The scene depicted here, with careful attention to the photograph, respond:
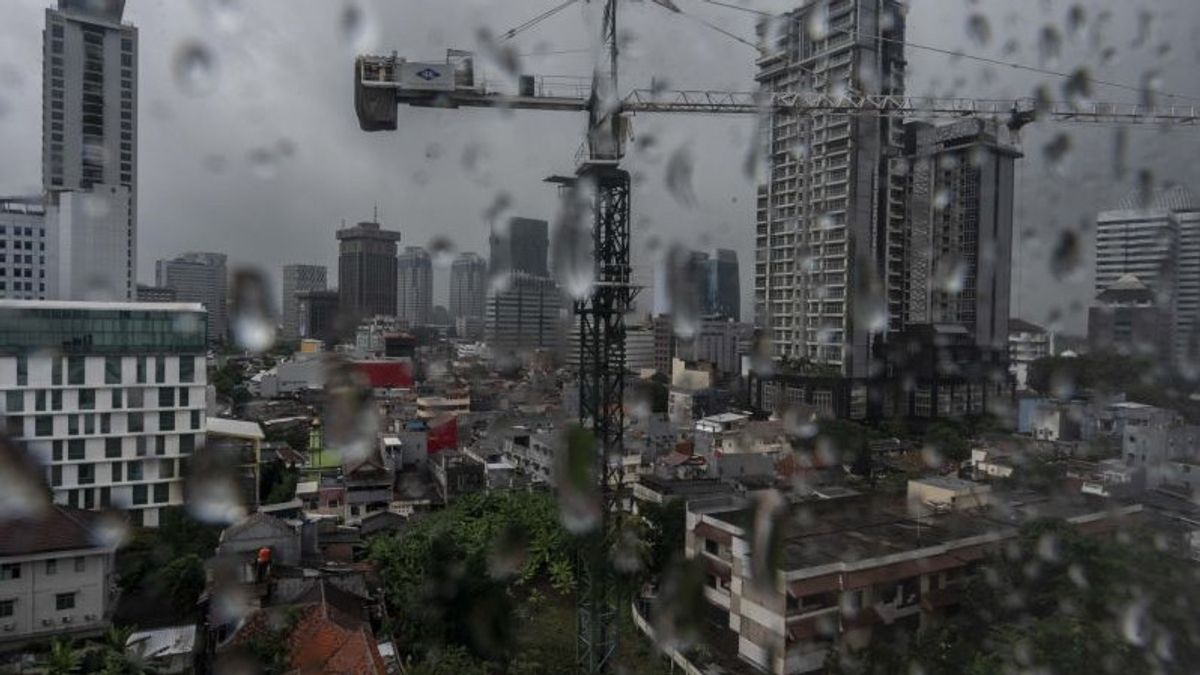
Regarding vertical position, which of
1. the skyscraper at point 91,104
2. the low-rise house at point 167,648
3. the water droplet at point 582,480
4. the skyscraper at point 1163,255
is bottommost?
the low-rise house at point 167,648

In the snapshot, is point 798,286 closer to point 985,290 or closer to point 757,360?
point 757,360

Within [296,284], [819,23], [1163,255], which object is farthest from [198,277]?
[1163,255]

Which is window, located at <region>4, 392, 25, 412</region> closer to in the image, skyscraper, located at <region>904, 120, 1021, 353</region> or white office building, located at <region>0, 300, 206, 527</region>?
white office building, located at <region>0, 300, 206, 527</region>

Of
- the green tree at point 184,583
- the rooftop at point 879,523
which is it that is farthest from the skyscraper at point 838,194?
the green tree at point 184,583

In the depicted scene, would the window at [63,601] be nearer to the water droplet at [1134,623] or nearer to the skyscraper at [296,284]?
the water droplet at [1134,623]

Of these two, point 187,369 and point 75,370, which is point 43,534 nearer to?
point 75,370
